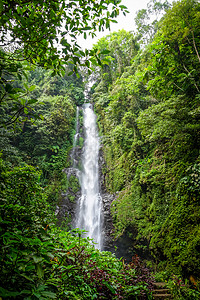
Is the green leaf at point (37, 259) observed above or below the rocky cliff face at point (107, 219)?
above

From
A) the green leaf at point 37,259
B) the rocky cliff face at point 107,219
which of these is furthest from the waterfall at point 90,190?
A: the green leaf at point 37,259

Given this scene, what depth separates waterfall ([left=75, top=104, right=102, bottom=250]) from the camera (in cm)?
929

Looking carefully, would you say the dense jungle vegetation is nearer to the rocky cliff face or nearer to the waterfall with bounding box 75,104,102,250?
the rocky cliff face

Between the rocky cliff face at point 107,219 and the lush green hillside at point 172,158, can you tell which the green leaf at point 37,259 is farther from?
the rocky cliff face at point 107,219

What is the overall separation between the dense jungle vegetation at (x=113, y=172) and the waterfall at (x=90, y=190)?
4.47ft

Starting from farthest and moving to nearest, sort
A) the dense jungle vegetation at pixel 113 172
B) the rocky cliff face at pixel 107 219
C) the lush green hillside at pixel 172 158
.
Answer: the rocky cliff face at pixel 107 219, the lush green hillside at pixel 172 158, the dense jungle vegetation at pixel 113 172

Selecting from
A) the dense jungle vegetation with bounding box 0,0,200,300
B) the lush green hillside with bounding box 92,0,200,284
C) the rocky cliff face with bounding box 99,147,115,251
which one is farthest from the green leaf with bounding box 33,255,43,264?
the rocky cliff face with bounding box 99,147,115,251

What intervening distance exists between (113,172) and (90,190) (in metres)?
2.42

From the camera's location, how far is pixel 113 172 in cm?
1070

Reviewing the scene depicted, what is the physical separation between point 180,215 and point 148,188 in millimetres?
2439

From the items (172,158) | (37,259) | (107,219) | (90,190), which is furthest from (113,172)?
(37,259)

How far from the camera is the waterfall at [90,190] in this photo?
9.29 meters

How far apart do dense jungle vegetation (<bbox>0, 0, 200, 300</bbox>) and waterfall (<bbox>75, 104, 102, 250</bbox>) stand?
1.36 metres

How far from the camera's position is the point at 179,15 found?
4.48 m
